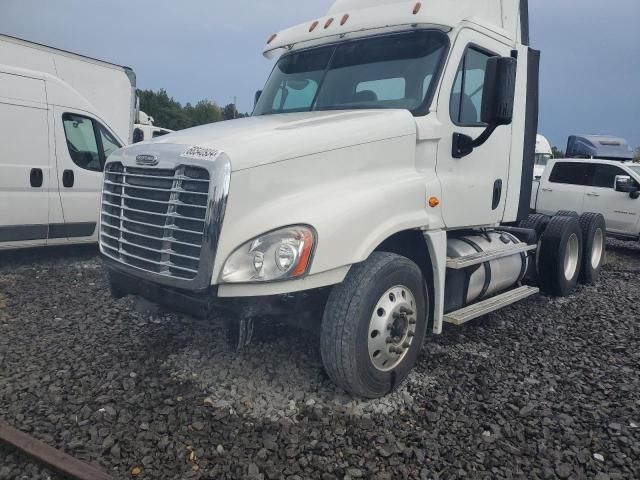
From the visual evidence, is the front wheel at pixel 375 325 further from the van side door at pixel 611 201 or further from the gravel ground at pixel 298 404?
the van side door at pixel 611 201

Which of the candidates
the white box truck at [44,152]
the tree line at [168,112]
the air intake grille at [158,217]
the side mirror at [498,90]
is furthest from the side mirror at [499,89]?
the tree line at [168,112]

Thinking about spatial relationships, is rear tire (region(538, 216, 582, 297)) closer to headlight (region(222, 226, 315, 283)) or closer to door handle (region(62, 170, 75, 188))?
headlight (region(222, 226, 315, 283))

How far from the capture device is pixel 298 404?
11.3 ft

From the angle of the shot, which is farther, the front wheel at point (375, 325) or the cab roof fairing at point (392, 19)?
the cab roof fairing at point (392, 19)

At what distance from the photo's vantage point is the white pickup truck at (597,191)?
10398mm

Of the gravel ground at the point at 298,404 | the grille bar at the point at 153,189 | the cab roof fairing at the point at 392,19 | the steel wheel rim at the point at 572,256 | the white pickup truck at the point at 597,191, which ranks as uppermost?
the cab roof fairing at the point at 392,19

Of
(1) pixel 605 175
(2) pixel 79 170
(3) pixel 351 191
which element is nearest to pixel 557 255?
(3) pixel 351 191

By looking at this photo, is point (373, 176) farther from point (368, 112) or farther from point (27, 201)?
point (27, 201)

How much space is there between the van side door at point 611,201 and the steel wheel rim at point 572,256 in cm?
467

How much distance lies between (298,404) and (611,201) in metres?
9.81

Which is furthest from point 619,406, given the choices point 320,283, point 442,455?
point 320,283

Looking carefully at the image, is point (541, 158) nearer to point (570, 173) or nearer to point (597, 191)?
point (570, 173)

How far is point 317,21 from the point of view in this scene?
4672 millimetres

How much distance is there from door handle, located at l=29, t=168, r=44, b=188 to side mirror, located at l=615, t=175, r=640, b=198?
10.7 metres
